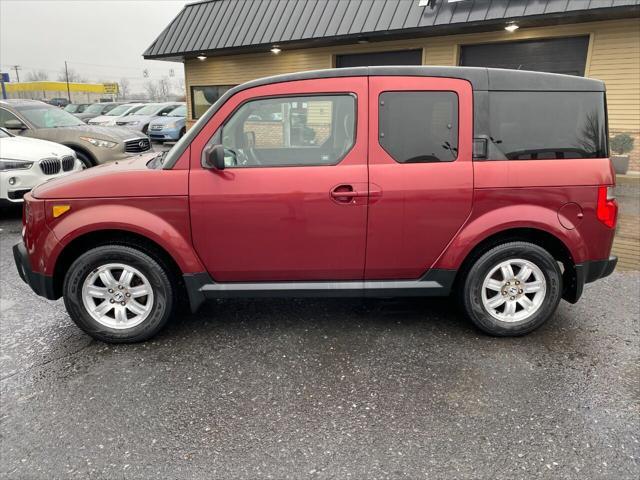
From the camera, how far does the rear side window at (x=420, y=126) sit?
3375 millimetres

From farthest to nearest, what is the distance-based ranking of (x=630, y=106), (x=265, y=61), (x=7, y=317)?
(x=265, y=61) → (x=630, y=106) → (x=7, y=317)

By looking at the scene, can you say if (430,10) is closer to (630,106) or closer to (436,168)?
(630,106)

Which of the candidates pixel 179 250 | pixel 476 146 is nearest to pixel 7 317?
pixel 179 250

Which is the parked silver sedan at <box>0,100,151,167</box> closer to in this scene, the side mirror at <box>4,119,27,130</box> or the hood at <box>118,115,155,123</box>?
the side mirror at <box>4,119,27,130</box>

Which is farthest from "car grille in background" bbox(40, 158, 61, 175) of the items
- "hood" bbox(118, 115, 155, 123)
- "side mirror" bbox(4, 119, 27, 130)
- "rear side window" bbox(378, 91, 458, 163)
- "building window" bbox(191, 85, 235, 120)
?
"hood" bbox(118, 115, 155, 123)

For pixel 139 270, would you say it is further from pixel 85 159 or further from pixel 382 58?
pixel 382 58

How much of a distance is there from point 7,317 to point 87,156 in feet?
19.8

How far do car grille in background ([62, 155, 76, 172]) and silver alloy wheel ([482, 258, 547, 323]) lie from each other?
269 inches

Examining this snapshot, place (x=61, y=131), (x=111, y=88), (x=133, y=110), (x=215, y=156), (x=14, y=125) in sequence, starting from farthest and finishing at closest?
(x=111, y=88) < (x=133, y=110) < (x=61, y=131) < (x=14, y=125) < (x=215, y=156)

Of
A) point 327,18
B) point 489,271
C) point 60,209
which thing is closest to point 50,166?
point 60,209

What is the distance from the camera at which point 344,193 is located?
332 centimetres

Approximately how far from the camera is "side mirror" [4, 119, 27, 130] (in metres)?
8.96

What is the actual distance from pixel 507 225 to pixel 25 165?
675 cm

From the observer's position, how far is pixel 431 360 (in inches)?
131
